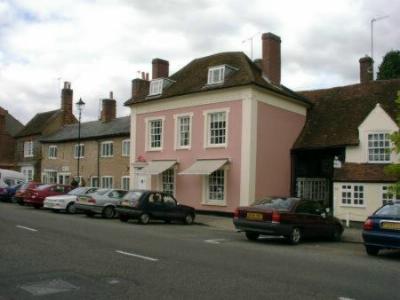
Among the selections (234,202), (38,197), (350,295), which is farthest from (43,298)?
(38,197)

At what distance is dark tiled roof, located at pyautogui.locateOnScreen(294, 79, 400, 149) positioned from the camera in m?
27.6

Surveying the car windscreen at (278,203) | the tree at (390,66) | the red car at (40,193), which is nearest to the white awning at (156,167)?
the red car at (40,193)

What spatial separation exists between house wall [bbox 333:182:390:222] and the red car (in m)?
15.3

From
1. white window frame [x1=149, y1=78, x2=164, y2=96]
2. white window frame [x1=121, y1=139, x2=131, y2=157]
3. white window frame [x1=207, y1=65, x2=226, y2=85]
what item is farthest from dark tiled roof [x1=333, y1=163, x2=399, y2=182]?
white window frame [x1=121, y1=139, x2=131, y2=157]

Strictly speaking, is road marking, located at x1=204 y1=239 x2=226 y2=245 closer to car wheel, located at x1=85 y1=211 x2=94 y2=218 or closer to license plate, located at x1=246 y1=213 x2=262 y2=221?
license plate, located at x1=246 y1=213 x2=262 y2=221

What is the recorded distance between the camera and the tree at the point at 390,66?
45.3m

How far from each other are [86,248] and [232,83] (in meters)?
16.8

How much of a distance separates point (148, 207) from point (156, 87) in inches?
490

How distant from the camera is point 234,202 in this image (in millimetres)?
27062

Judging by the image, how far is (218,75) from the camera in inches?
1139

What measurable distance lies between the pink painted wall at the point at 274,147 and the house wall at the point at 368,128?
12.7 feet

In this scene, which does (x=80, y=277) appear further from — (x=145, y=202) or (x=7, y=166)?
(x=7, y=166)

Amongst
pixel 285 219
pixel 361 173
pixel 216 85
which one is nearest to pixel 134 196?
pixel 285 219

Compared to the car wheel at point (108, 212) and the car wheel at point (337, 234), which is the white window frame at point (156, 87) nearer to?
the car wheel at point (108, 212)
